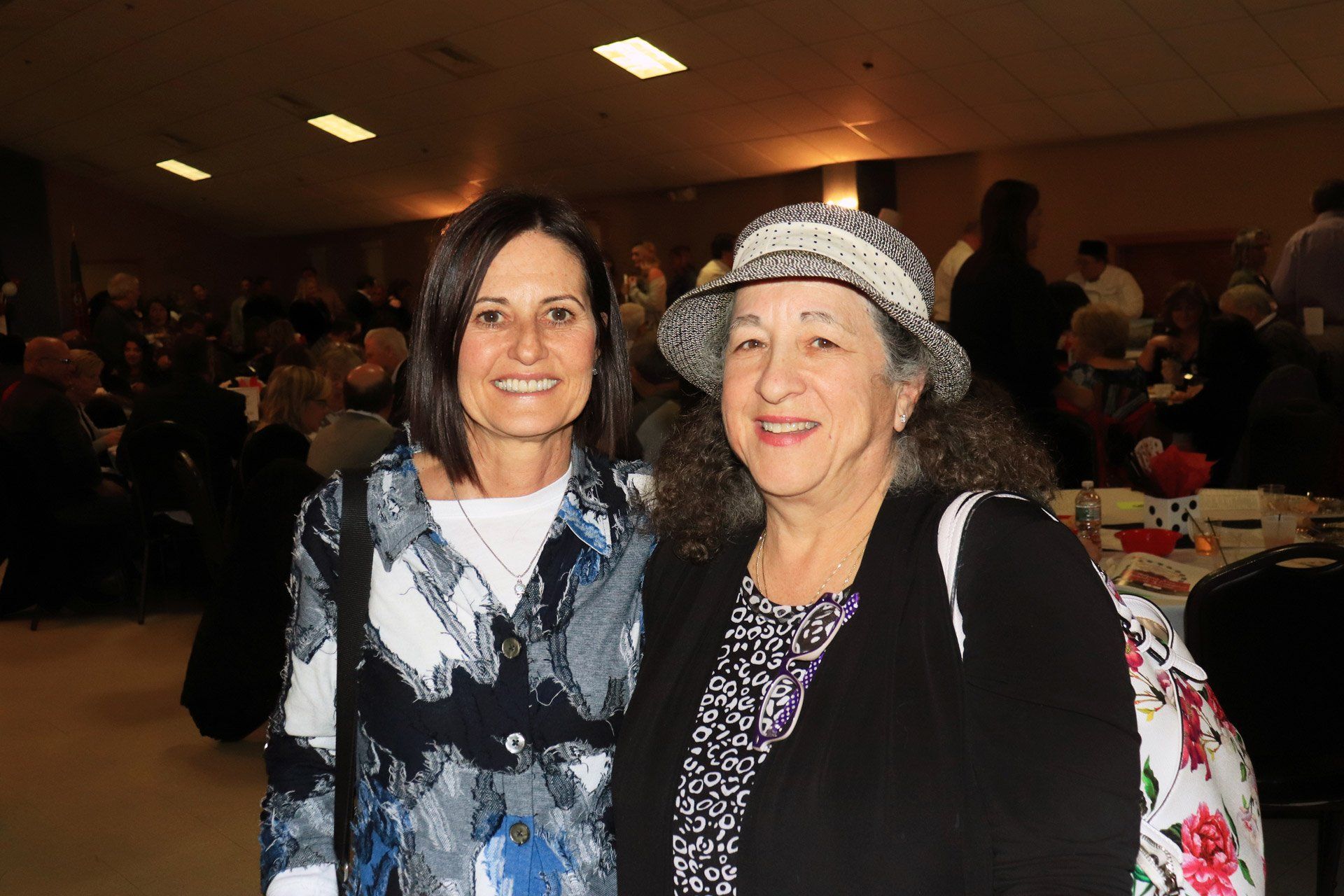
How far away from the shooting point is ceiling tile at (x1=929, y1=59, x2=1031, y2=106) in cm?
984

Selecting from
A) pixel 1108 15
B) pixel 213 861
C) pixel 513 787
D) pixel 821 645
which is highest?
pixel 1108 15

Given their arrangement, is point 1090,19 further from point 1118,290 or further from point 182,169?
point 182,169

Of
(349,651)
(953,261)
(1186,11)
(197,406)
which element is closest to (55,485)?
(197,406)

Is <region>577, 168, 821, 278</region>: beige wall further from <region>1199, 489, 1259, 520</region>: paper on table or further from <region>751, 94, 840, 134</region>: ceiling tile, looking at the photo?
<region>1199, 489, 1259, 520</region>: paper on table

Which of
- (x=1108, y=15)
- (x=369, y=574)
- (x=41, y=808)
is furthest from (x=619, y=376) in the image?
(x=1108, y=15)

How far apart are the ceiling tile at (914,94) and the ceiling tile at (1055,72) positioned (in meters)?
0.82

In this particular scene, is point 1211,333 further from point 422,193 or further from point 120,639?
point 422,193

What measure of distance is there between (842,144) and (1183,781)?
11.9 metres

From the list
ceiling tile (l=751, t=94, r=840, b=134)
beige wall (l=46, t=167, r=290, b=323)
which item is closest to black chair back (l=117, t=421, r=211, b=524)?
ceiling tile (l=751, t=94, r=840, b=134)

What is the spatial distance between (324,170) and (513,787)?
16110mm

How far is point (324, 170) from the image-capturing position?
52.8 ft

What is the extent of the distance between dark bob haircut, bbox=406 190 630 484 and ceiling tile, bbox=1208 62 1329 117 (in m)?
9.39

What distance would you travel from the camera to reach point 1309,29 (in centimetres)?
839

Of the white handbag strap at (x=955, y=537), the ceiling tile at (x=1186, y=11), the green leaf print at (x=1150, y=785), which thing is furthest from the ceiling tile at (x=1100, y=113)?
the green leaf print at (x=1150, y=785)
